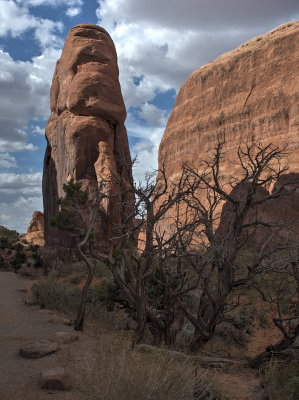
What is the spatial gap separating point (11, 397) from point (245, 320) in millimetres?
10310

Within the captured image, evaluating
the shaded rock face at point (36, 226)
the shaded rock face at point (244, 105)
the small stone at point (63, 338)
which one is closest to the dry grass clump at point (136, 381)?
the small stone at point (63, 338)

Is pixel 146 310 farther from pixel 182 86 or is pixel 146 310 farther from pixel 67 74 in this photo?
pixel 182 86

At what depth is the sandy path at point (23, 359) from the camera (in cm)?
509

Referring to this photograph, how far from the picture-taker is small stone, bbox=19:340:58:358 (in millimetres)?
6613

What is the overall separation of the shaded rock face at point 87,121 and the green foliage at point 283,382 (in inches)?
756

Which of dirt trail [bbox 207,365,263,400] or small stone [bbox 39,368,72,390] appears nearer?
small stone [bbox 39,368,72,390]

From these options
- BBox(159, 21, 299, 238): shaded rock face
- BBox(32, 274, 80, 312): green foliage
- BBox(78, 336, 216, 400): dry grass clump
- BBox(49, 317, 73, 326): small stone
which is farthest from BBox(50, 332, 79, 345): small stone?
BBox(159, 21, 299, 238): shaded rock face

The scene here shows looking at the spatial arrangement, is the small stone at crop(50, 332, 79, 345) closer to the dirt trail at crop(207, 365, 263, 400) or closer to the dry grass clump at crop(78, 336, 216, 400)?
the dirt trail at crop(207, 365, 263, 400)

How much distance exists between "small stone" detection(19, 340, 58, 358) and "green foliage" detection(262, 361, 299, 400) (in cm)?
366

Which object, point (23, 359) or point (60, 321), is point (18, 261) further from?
point (23, 359)

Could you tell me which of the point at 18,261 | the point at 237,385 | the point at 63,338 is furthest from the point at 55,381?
the point at 18,261

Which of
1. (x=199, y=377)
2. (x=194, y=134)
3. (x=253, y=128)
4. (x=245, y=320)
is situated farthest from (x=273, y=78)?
(x=199, y=377)

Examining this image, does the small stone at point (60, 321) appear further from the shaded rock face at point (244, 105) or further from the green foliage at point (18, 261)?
the green foliage at point (18, 261)

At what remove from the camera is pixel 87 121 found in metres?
29.0
